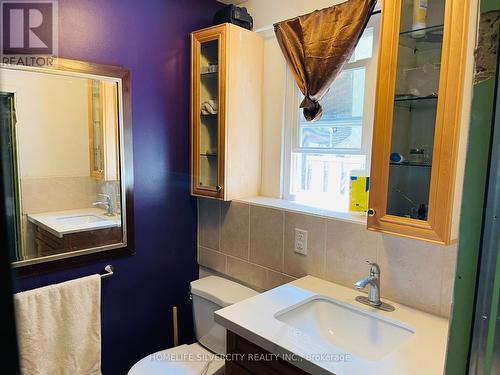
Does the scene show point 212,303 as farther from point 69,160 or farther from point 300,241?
point 69,160

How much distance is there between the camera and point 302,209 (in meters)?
1.76

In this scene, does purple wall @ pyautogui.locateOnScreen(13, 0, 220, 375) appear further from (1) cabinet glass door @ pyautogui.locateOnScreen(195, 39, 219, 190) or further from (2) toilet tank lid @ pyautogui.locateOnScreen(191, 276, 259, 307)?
(2) toilet tank lid @ pyautogui.locateOnScreen(191, 276, 259, 307)

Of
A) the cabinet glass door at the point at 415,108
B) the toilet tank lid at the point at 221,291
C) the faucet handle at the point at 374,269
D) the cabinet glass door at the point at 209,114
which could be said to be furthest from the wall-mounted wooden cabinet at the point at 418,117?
the cabinet glass door at the point at 209,114

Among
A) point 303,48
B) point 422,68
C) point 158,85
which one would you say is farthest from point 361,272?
point 158,85

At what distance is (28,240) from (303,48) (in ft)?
5.08

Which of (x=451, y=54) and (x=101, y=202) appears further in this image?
(x=101, y=202)

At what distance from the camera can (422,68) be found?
120 cm

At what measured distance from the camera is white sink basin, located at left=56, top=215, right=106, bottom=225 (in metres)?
1.71

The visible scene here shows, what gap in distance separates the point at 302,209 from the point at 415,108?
2.36ft

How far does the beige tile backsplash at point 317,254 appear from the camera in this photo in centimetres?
134

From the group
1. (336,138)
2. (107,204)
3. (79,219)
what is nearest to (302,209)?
(336,138)

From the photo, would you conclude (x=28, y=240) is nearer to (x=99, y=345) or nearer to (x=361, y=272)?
(x=99, y=345)

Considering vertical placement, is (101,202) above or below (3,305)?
below

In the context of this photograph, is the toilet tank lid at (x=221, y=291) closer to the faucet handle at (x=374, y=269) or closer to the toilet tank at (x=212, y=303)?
the toilet tank at (x=212, y=303)
